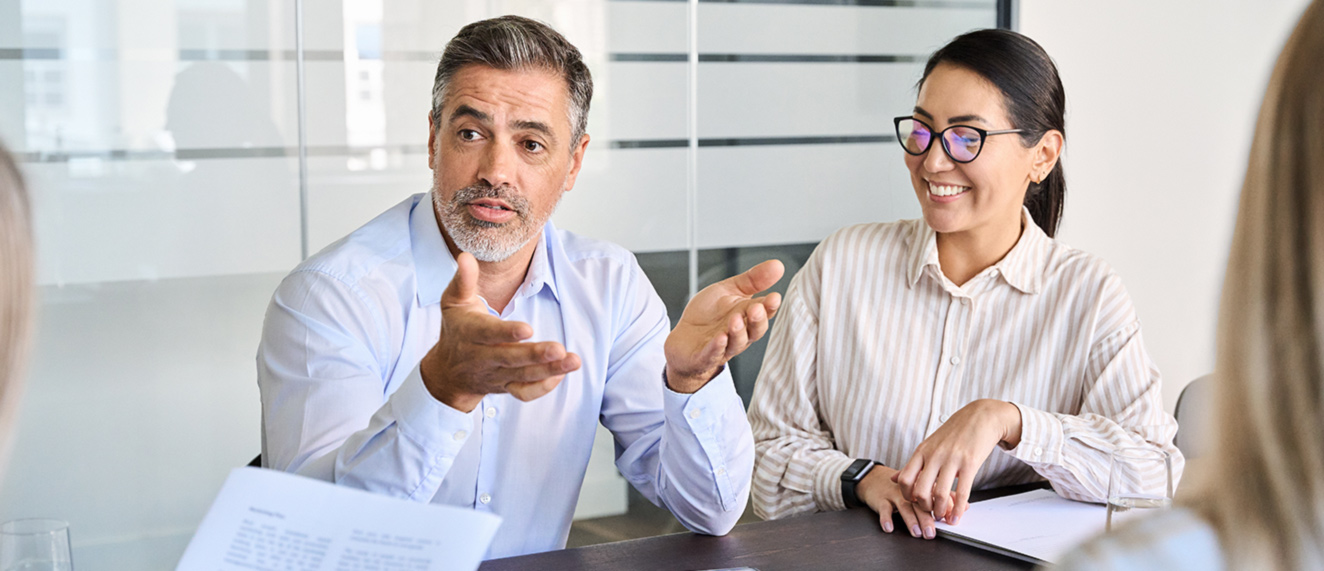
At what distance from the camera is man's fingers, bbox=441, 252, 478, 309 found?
139 cm

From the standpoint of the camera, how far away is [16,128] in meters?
2.82

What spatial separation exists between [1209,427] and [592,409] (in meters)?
1.38

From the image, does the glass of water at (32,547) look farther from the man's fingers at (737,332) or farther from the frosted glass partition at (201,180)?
the frosted glass partition at (201,180)

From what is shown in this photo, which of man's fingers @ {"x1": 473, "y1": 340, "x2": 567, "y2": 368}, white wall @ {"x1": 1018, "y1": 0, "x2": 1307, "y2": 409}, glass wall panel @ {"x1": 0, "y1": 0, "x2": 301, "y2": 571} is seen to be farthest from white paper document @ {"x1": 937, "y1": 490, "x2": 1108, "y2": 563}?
white wall @ {"x1": 1018, "y1": 0, "x2": 1307, "y2": 409}

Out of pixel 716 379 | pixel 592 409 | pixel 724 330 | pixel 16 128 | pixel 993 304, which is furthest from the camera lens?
pixel 16 128

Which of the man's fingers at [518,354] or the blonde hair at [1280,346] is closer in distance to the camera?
the blonde hair at [1280,346]

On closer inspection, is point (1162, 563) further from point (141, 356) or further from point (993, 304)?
point (141, 356)

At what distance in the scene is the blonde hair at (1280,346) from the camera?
0.65m

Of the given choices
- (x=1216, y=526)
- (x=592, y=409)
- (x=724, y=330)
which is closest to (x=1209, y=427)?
(x=1216, y=526)

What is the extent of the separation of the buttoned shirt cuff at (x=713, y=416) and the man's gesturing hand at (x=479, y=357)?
358 millimetres

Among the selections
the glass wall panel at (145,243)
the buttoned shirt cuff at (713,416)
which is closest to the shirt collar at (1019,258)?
the buttoned shirt cuff at (713,416)

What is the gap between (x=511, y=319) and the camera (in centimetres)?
176

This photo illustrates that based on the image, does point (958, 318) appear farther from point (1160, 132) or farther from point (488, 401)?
point (1160, 132)

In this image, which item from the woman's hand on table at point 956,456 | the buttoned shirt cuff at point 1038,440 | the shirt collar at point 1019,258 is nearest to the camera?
the woman's hand on table at point 956,456
